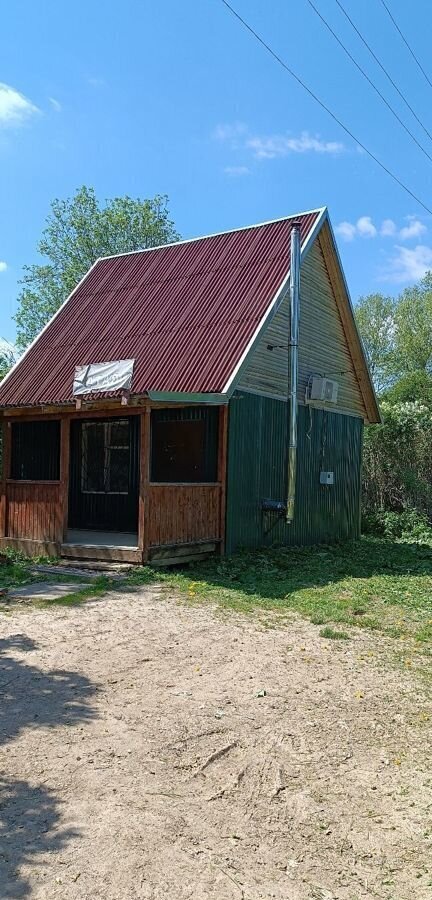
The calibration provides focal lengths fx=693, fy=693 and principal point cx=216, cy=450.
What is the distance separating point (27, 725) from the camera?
4500mm

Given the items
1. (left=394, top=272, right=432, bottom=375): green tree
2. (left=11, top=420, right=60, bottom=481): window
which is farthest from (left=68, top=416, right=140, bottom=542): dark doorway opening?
(left=394, top=272, right=432, bottom=375): green tree

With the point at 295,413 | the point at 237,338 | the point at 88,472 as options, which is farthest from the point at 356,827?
the point at 88,472

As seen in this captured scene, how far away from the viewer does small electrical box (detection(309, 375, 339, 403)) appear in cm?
1401

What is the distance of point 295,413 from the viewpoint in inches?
517

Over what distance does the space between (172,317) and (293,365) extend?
2.49m

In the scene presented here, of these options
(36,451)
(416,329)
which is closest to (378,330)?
(416,329)

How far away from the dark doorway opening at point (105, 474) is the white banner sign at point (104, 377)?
7.16 feet

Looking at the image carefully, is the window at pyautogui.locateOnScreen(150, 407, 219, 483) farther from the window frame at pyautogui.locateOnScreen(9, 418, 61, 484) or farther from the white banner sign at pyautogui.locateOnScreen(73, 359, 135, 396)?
the window frame at pyautogui.locateOnScreen(9, 418, 61, 484)

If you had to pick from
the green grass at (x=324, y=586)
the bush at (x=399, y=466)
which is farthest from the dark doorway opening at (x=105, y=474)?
the bush at (x=399, y=466)

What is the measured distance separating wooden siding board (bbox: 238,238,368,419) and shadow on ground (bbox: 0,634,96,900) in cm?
718

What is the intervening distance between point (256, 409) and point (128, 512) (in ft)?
10.5

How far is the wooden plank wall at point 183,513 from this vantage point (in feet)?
A: 34.0

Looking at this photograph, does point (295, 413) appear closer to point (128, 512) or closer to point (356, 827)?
point (128, 512)

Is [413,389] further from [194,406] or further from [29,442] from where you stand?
[194,406]
